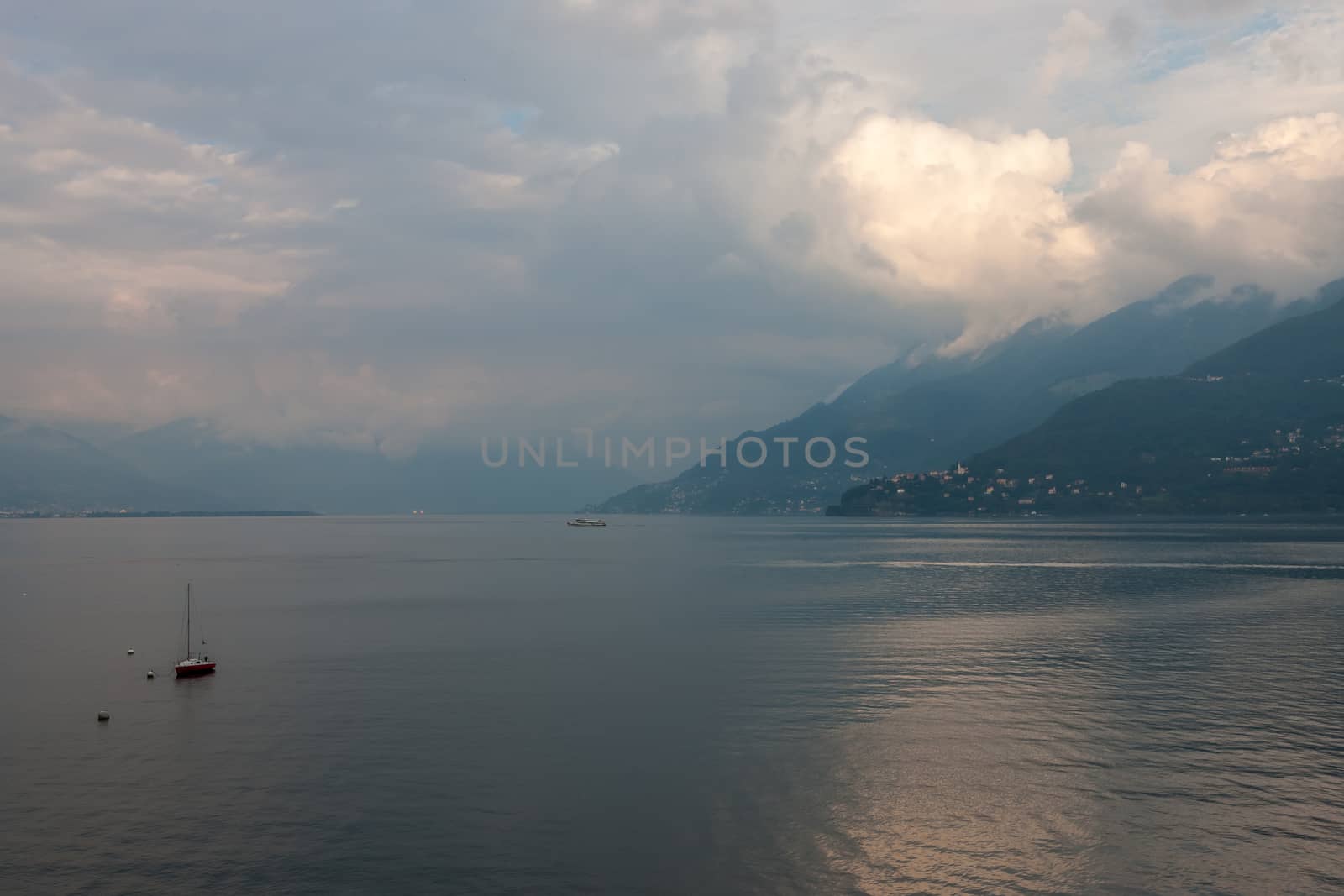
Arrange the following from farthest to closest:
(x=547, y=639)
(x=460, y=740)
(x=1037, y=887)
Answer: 1. (x=547, y=639)
2. (x=460, y=740)
3. (x=1037, y=887)

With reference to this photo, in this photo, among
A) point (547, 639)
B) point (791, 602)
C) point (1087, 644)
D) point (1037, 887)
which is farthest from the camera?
point (791, 602)

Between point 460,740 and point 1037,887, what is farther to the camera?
point 460,740

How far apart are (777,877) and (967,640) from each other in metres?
54.3

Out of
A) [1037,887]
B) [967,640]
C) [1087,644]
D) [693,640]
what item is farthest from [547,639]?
[1037,887]

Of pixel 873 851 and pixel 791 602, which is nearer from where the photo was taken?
pixel 873 851

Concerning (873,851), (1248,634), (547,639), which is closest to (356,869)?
(873,851)

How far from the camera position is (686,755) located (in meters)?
46.3

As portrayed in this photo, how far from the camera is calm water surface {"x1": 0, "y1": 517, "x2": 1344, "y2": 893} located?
109 ft

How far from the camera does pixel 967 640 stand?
81.9m

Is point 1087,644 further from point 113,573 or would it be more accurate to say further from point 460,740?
point 113,573

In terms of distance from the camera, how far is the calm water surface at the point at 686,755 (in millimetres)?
33188

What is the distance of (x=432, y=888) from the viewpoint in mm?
31391

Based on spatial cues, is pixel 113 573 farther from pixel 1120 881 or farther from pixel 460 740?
pixel 1120 881

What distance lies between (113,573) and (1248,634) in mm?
174916
